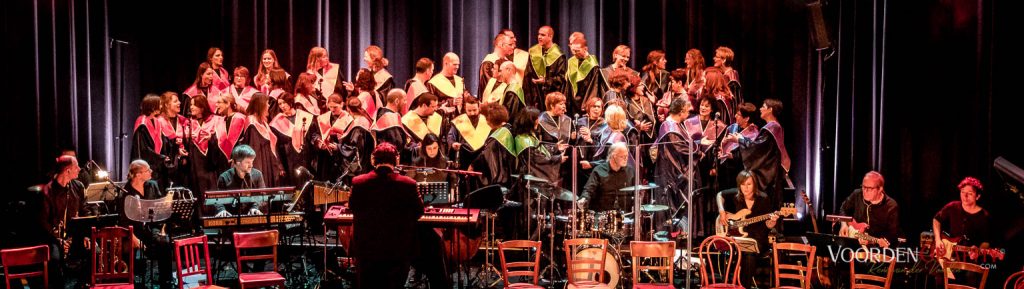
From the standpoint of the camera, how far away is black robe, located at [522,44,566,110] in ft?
32.0

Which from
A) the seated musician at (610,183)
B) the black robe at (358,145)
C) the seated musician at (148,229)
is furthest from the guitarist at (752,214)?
the seated musician at (148,229)

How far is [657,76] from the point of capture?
9711 mm

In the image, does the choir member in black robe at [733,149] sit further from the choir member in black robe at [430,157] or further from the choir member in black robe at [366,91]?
the choir member in black robe at [366,91]

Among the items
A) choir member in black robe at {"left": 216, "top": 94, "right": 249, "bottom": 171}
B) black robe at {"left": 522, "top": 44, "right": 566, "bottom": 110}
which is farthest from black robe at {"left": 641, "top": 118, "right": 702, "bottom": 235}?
choir member in black robe at {"left": 216, "top": 94, "right": 249, "bottom": 171}

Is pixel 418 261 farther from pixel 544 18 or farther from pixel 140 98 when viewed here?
pixel 140 98

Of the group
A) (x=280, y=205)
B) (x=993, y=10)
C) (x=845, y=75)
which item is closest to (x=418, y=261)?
(x=280, y=205)

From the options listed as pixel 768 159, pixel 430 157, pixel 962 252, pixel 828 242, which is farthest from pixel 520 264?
pixel 768 159

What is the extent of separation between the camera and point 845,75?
873 cm

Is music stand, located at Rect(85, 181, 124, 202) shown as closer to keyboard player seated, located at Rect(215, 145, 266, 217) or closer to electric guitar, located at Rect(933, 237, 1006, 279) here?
keyboard player seated, located at Rect(215, 145, 266, 217)

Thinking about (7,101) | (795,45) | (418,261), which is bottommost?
(418,261)

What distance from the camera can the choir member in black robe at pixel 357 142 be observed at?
946 centimetres

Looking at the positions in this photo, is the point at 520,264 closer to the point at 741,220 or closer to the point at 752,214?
the point at 741,220

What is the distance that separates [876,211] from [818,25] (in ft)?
7.72

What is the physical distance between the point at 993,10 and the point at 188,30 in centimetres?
937
